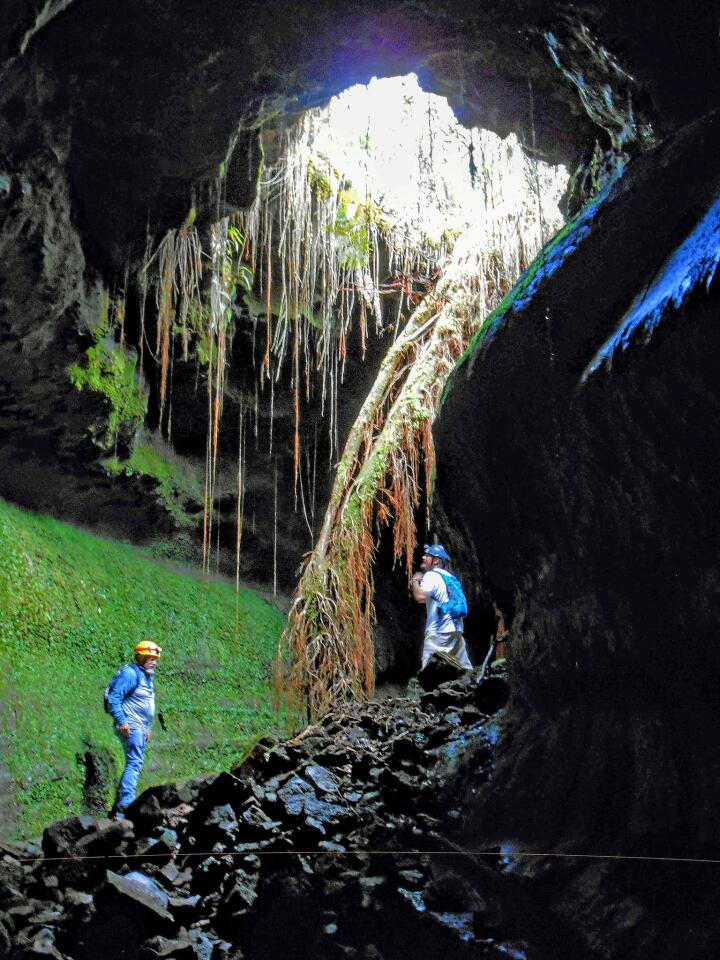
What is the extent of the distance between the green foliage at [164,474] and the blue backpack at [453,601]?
8.91ft

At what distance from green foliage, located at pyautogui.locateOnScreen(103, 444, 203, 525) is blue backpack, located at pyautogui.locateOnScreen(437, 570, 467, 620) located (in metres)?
2.72

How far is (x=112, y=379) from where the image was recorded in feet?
23.1

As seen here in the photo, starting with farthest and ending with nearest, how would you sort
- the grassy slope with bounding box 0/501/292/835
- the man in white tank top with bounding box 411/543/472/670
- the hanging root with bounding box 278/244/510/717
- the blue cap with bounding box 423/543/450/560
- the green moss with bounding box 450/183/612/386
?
the hanging root with bounding box 278/244/510/717 → the blue cap with bounding box 423/543/450/560 → the man in white tank top with bounding box 411/543/472/670 → the grassy slope with bounding box 0/501/292/835 → the green moss with bounding box 450/183/612/386

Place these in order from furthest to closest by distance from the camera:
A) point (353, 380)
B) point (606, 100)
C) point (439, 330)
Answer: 1. point (353, 380)
2. point (439, 330)
3. point (606, 100)

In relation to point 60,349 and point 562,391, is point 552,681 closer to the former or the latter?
point 562,391

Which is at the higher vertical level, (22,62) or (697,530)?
(22,62)

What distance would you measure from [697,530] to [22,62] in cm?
333

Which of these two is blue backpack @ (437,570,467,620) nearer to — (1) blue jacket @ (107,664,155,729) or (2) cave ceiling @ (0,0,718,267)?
(1) blue jacket @ (107,664,155,729)

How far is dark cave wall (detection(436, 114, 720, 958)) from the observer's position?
292 centimetres

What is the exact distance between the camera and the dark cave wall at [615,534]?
292 centimetres

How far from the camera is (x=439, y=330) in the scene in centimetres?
834

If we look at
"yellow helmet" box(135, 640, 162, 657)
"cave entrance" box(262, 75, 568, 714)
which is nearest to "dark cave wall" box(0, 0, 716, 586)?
"cave entrance" box(262, 75, 568, 714)

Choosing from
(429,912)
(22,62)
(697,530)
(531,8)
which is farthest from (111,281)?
(429,912)

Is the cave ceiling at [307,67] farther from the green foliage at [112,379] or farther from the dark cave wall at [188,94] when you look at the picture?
the green foliage at [112,379]
